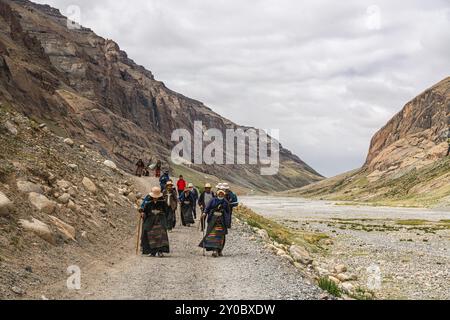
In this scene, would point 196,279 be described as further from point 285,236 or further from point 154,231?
point 285,236

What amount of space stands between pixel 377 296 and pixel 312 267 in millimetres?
4516

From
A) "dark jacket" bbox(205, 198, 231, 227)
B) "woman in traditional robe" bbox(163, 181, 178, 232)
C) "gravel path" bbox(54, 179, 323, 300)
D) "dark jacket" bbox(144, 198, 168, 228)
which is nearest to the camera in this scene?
"gravel path" bbox(54, 179, 323, 300)

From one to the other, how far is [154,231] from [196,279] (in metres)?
4.63

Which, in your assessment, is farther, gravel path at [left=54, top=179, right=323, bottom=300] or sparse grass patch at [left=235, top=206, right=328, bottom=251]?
sparse grass patch at [left=235, top=206, right=328, bottom=251]

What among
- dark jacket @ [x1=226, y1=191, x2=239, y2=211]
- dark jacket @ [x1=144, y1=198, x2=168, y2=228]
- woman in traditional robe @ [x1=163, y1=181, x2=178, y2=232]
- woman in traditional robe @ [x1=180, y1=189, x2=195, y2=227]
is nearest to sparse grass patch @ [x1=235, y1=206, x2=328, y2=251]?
woman in traditional robe @ [x1=180, y1=189, x2=195, y2=227]

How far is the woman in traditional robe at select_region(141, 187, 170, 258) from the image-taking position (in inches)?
715

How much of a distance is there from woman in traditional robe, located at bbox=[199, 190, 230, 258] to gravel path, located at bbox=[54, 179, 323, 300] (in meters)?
0.40

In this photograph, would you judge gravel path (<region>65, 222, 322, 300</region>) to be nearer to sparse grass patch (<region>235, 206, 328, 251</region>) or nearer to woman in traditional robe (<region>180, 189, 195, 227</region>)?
woman in traditional robe (<region>180, 189, 195, 227</region>)

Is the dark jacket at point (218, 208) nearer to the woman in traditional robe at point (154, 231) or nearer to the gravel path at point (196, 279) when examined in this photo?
the gravel path at point (196, 279)

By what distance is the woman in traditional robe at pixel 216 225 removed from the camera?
1889 cm

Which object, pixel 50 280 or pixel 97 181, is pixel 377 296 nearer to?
pixel 50 280

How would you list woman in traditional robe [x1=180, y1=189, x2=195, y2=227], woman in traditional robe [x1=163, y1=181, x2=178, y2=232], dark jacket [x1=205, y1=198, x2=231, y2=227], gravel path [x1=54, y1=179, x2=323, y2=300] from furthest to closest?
woman in traditional robe [x1=180, y1=189, x2=195, y2=227], woman in traditional robe [x1=163, y1=181, x2=178, y2=232], dark jacket [x1=205, y1=198, x2=231, y2=227], gravel path [x1=54, y1=179, x2=323, y2=300]

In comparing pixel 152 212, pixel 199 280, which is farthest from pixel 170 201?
pixel 199 280
